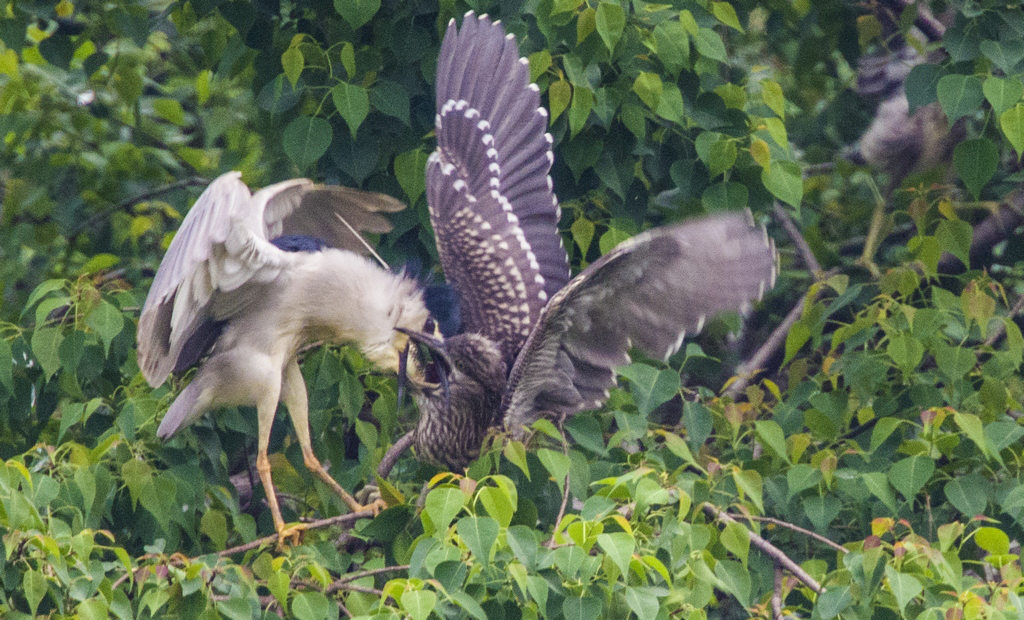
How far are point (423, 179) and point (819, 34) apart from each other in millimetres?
1469

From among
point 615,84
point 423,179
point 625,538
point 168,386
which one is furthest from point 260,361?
point 625,538

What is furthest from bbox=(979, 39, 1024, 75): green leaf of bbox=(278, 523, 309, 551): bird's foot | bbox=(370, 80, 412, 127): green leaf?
bbox=(278, 523, 309, 551): bird's foot

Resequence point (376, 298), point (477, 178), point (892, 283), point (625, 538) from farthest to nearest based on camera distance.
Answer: point (477, 178) < point (376, 298) < point (892, 283) < point (625, 538)

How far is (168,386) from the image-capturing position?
320 cm

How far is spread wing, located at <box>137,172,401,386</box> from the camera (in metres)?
2.71

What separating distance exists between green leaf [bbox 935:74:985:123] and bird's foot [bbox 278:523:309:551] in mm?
1581

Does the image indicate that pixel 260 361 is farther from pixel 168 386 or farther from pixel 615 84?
pixel 615 84

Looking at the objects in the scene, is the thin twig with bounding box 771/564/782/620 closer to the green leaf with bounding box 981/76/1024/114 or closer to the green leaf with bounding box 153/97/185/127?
the green leaf with bounding box 981/76/1024/114

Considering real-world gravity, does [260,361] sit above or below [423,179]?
below

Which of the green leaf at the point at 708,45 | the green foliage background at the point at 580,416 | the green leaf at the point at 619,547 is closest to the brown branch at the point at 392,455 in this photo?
the green foliage background at the point at 580,416

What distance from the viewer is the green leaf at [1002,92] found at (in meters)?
2.91

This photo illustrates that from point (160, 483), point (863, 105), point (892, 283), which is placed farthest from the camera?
point (863, 105)

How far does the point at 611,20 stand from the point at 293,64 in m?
0.70

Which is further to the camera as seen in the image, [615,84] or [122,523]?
[615,84]
